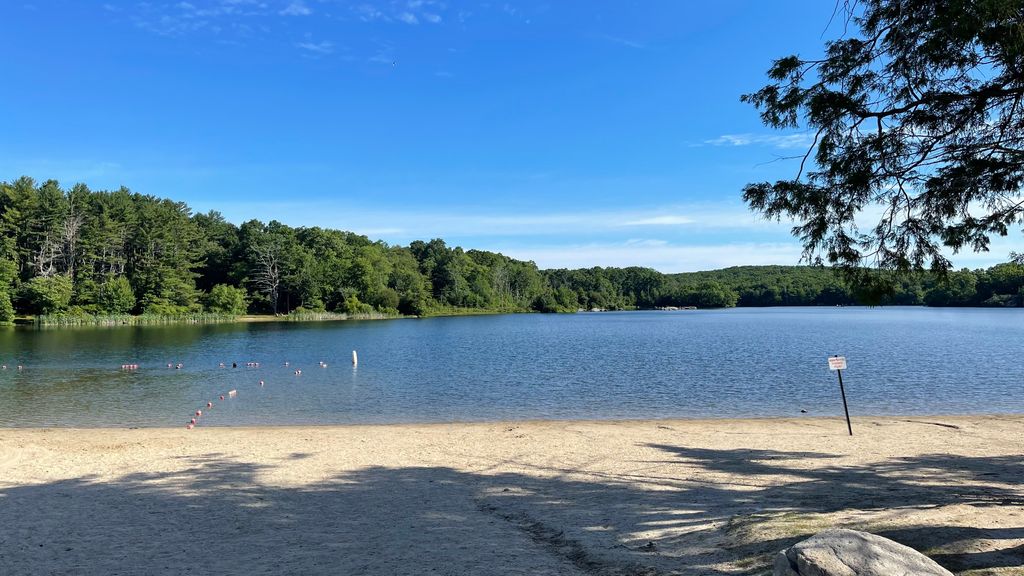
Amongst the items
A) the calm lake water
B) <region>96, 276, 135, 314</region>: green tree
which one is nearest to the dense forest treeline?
<region>96, 276, 135, 314</region>: green tree

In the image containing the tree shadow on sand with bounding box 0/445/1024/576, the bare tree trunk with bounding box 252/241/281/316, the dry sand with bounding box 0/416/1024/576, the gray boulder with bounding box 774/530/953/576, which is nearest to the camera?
the gray boulder with bounding box 774/530/953/576

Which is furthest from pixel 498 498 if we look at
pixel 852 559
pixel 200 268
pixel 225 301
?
pixel 200 268

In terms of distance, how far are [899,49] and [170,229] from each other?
102632 mm

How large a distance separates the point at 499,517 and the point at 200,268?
10954 centimetres

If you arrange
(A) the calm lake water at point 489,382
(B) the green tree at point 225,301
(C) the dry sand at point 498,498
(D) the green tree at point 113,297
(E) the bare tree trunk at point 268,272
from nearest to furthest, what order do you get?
(C) the dry sand at point 498,498
(A) the calm lake water at point 489,382
(D) the green tree at point 113,297
(B) the green tree at point 225,301
(E) the bare tree trunk at point 268,272

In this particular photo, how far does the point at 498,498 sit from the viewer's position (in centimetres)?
857

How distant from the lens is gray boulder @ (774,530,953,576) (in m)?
3.66

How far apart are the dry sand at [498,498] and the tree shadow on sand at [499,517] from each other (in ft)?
0.11

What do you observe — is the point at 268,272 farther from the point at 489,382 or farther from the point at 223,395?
the point at 489,382

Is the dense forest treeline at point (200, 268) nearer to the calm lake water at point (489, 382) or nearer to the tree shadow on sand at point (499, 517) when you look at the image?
the calm lake water at point (489, 382)

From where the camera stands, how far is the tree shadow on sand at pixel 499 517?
18.7 ft

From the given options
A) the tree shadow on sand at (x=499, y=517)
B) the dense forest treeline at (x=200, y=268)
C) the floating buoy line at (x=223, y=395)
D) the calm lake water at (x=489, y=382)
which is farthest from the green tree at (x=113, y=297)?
the tree shadow on sand at (x=499, y=517)

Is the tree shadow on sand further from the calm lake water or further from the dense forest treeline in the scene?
the dense forest treeline

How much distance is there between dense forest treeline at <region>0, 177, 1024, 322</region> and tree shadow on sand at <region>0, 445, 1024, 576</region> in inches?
1834
